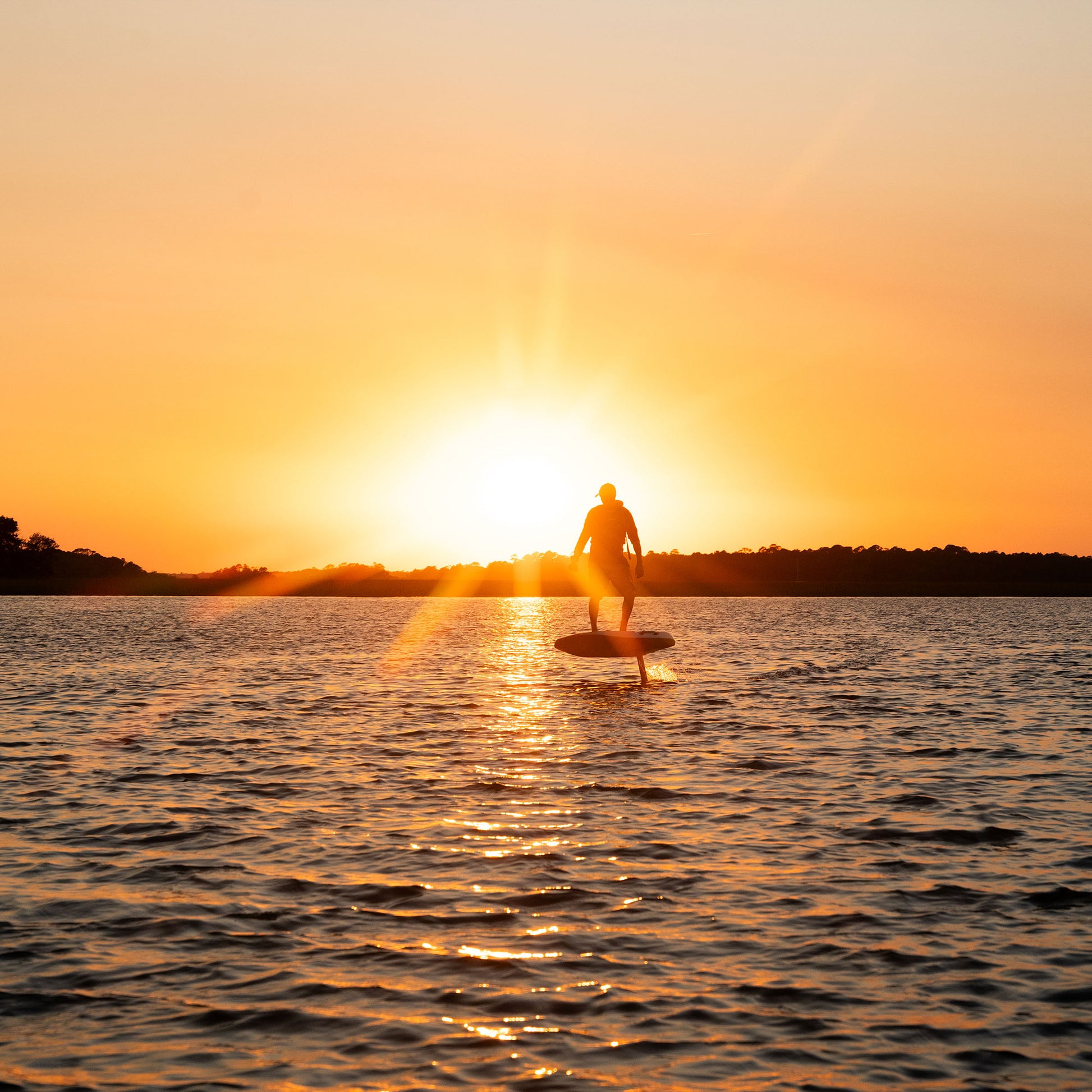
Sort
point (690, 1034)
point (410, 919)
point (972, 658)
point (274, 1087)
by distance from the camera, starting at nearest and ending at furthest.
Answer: point (274, 1087)
point (690, 1034)
point (410, 919)
point (972, 658)

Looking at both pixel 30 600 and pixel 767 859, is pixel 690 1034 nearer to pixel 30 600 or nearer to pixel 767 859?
pixel 767 859

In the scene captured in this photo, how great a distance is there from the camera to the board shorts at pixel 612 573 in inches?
1102

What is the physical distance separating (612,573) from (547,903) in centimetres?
1852

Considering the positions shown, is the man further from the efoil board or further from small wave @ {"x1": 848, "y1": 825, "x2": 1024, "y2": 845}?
small wave @ {"x1": 848, "y1": 825, "x2": 1024, "y2": 845}

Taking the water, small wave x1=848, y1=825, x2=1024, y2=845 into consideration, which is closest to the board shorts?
the water

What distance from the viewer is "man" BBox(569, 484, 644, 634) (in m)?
28.0

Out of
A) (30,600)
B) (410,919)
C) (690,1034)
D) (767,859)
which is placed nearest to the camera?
(690,1034)

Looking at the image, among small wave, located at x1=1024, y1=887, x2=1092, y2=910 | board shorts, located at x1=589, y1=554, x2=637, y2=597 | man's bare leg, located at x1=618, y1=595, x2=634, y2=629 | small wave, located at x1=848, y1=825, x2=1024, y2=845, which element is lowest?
small wave, located at x1=848, y1=825, x2=1024, y2=845

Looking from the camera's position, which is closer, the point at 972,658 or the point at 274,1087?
the point at 274,1087

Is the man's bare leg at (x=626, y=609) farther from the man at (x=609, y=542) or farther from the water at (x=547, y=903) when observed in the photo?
the water at (x=547, y=903)

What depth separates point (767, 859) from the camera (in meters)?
11.2

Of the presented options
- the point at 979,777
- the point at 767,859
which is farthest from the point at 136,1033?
the point at 979,777

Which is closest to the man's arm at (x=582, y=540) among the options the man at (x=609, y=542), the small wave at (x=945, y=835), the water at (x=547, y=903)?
the man at (x=609, y=542)

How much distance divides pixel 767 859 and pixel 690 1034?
4494 millimetres
